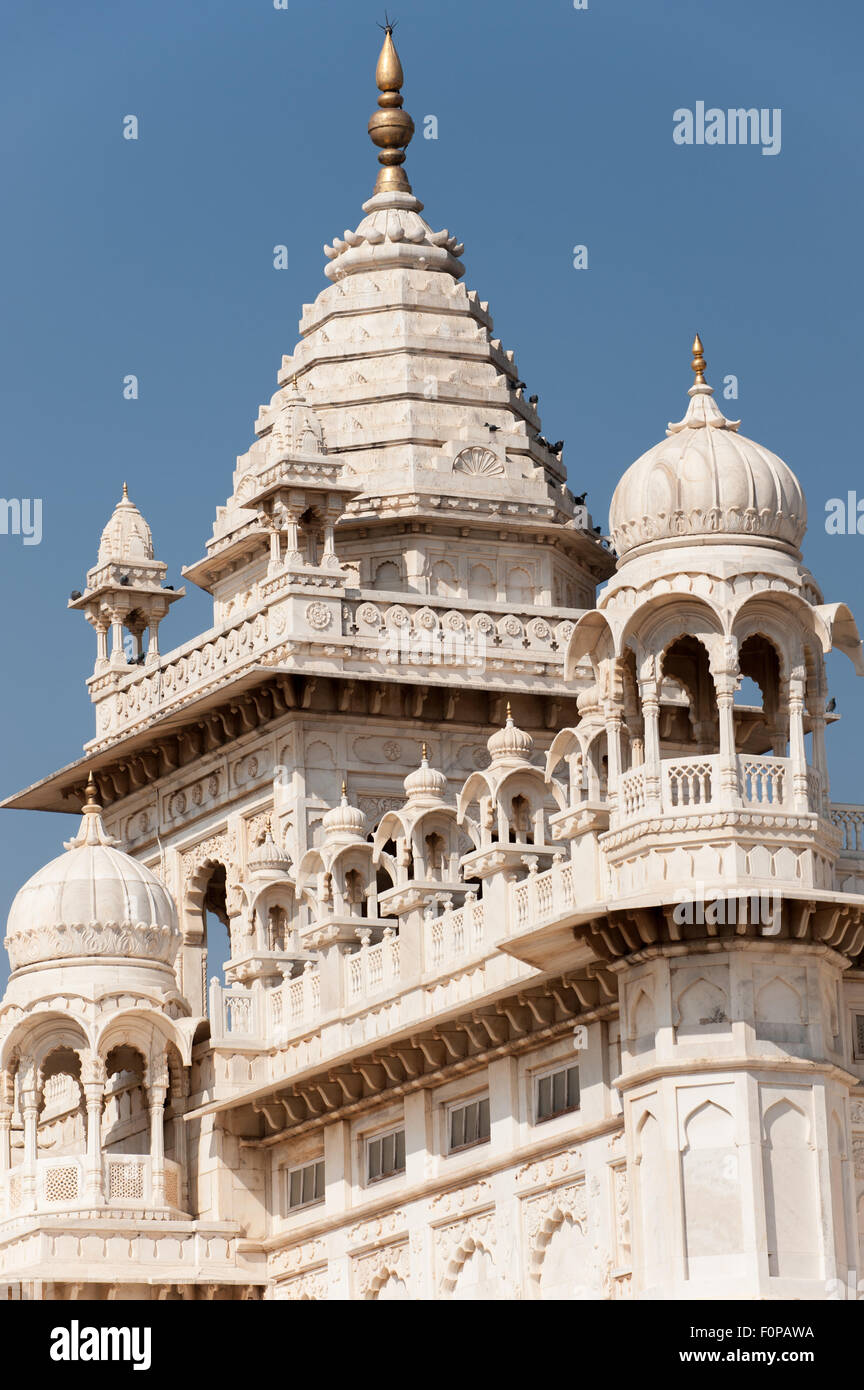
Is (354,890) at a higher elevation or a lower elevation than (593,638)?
lower

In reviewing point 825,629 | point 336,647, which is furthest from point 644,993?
point 336,647

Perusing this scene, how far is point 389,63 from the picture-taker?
2459 inches

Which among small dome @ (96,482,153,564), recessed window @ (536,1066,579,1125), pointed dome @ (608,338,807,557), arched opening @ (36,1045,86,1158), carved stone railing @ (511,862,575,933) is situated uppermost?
small dome @ (96,482,153,564)

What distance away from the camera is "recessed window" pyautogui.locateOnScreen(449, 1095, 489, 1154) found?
43.9m

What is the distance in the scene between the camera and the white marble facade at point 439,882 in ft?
127

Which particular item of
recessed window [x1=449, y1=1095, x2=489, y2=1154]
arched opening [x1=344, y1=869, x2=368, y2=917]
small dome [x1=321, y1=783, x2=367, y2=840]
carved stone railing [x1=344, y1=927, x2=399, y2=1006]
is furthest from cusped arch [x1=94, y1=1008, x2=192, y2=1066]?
recessed window [x1=449, y1=1095, x2=489, y2=1154]

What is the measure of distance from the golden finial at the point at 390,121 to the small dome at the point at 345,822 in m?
16.5

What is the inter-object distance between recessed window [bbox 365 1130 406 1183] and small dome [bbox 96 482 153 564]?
15.5 m

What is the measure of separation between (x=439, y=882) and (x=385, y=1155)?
3606mm

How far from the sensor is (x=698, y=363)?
42000mm

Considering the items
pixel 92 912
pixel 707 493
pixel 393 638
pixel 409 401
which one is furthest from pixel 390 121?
pixel 707 493

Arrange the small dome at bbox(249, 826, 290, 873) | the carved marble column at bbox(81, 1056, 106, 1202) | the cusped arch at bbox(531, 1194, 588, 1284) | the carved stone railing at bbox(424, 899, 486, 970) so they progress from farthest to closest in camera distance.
A: the small dome at bbox(249, 826, 290, 873) < the carved marble column at bbox(81, 1056, 106, 1202) < the carved stone railing at bbox(424, 899, 486, 970) < the cusped arch at bbox(531, 1194, 588, 1284)

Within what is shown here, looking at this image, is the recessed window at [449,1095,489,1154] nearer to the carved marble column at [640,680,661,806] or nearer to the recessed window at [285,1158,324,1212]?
the recessed window at [285,1158,324,1212]

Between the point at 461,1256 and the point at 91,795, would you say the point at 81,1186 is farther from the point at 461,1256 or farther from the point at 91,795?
the point at 461,1256
